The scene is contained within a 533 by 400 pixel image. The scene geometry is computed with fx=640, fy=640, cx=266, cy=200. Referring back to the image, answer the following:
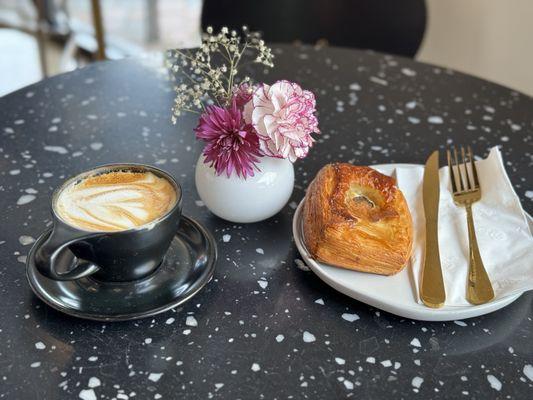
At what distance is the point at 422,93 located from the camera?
1.35m

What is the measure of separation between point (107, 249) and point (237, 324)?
178mm

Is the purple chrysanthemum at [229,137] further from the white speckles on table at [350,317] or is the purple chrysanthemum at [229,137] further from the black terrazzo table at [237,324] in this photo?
the white speckles on table at [350,317]

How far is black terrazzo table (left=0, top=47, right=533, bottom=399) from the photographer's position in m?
0.70

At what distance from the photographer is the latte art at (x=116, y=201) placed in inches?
30.1

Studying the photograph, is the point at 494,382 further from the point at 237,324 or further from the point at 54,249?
the point at 54,249

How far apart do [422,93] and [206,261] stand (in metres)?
0.72

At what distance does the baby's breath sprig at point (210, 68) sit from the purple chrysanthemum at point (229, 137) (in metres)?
0.03

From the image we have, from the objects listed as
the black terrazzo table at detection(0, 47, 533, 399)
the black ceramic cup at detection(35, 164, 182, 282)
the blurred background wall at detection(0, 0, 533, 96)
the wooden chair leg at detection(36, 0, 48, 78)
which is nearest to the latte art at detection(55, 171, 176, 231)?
the black ceramic cup at detection(35, 164, 182, 282)

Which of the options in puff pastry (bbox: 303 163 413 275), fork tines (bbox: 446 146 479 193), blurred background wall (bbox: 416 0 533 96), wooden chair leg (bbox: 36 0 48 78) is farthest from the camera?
wooden chair leg (bbox: 36 0 48 78)

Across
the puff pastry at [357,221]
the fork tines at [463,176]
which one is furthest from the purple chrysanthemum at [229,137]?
the fork tines at [463,176]

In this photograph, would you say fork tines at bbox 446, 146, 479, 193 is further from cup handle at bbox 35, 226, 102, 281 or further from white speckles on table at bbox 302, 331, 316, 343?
cup handle at bbox 35, 226, 102, 281

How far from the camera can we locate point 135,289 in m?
0.80

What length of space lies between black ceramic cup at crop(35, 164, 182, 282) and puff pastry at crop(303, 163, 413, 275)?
18 cm

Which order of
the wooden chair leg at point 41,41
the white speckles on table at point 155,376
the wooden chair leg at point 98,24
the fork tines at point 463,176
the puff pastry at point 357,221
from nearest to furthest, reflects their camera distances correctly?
the white speckles on table at point 155,376 → the puff pastry at point 357,221 → the fork tines at point 463,176 → the wooden chair leg at point 41,41 → the wooden chair leg at point 98,24
